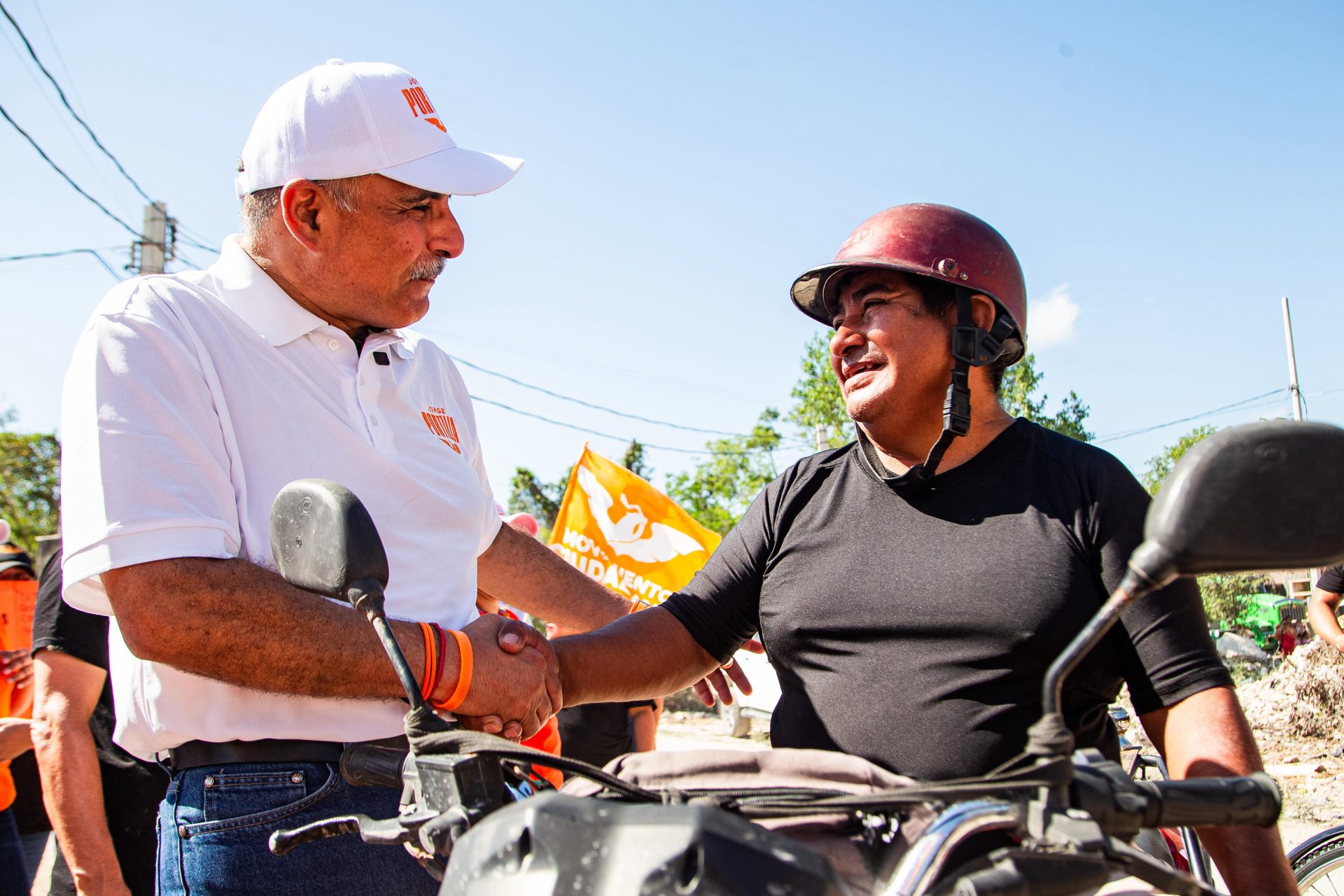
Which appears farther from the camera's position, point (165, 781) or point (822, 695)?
point (165, 781)

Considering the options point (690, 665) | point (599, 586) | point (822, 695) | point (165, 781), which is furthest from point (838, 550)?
point (165, 781)

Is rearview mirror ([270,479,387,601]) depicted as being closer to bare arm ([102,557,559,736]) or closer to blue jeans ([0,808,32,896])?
bare arm ([102,557,559,736])

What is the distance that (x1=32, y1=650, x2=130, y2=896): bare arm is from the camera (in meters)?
3.40

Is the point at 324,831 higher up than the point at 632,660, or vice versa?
the point at 632,660

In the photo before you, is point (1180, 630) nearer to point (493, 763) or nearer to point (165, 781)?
point (493, 763)

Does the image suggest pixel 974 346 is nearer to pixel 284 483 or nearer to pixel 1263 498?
pixel 1263 498

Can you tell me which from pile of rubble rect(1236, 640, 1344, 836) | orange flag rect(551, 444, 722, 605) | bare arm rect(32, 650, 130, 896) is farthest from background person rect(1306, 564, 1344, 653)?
bare arm rect(32, 650, 130, 896)

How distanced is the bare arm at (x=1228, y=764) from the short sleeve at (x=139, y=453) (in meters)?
1.84

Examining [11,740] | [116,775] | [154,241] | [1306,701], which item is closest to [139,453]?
[116,775]

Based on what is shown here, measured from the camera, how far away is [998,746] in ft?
6.59

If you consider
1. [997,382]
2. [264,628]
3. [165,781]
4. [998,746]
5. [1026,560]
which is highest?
[997,382]

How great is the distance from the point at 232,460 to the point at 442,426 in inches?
24.9

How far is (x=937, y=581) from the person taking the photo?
2.20 meters

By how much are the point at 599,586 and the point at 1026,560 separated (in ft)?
4.93
